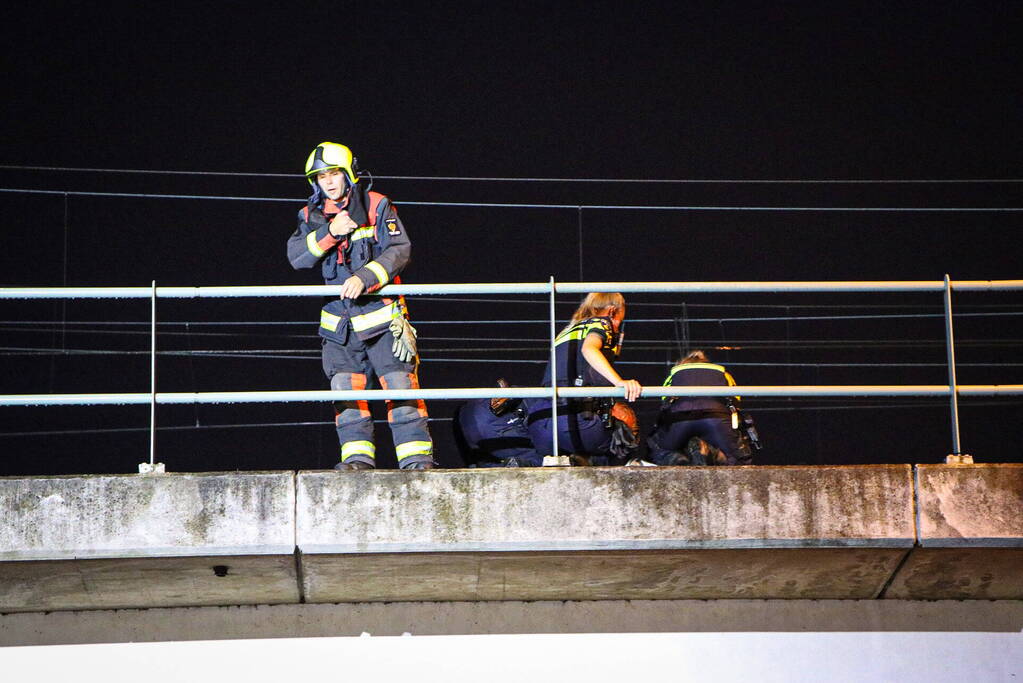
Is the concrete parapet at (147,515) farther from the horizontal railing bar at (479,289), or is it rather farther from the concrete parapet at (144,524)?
the horizontal railing bar at (479,289)

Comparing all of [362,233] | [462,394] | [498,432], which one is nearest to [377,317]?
[362,233]

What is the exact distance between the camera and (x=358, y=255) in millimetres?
6789

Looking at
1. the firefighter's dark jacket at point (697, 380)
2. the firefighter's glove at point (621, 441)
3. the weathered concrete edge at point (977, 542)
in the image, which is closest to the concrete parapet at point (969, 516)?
the weathered concrete edge at point (977, 542)

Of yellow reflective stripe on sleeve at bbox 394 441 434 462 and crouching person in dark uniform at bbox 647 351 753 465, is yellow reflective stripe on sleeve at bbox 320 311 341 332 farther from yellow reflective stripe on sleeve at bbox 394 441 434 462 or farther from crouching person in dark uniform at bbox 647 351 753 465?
crouching person in dark uniform at bbox 647 351 753 465

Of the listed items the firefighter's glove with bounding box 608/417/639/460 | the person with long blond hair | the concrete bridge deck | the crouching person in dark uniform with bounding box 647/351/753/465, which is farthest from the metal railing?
the crouching person in dark uniform with bounding box 647/351/753/465

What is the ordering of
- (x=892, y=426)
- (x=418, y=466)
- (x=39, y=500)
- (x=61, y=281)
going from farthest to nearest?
(x=892, y=426), (x=61, y=281), (x=418, y=466), (x=39, y=500)

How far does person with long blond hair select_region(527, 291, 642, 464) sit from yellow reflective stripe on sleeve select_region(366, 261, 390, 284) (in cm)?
92

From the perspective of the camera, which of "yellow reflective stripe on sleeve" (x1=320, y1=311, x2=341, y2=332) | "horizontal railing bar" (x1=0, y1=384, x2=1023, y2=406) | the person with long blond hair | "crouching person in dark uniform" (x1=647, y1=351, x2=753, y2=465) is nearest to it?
"horizontal railing bar" (x1=0, y1=384, x2=1023, y2=406)

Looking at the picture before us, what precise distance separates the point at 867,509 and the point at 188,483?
9.70 feet

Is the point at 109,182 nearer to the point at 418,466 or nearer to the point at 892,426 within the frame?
the point at 892,426

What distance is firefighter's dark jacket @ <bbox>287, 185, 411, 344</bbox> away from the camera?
21.8 ft

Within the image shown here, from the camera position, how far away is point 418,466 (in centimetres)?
640

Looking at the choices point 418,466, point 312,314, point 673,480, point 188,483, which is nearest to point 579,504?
point 673,480

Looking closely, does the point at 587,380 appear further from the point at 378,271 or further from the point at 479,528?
the point at 479,528
